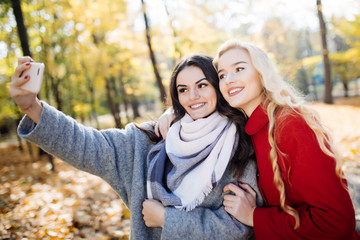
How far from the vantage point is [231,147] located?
5.93 feet

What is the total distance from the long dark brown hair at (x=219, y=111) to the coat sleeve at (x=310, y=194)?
14.0 inches

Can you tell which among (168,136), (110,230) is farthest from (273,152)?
(110,230)

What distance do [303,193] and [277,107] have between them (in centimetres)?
69

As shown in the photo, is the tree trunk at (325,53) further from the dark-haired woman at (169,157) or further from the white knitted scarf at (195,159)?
the white knitted scarf at (195,159)

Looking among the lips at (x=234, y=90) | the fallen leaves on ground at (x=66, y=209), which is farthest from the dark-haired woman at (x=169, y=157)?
the fallen leaves on ground at (x=66, y=209)

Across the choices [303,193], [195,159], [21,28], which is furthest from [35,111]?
[21,28]

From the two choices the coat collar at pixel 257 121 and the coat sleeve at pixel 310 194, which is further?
the coat collar at pixel 257 121

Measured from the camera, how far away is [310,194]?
139 cm

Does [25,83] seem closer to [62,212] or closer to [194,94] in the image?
[194,94]

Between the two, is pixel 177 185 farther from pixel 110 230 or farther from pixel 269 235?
pixel 110 230

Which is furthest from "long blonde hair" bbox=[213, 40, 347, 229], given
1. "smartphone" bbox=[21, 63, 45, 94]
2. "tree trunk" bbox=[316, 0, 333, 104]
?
"tree trunk" bbox=[316, 0, 333, 104]

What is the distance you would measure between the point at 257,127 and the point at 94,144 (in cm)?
133

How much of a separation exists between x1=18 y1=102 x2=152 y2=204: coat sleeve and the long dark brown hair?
0.28 meters

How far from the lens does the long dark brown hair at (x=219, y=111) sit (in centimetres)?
185
